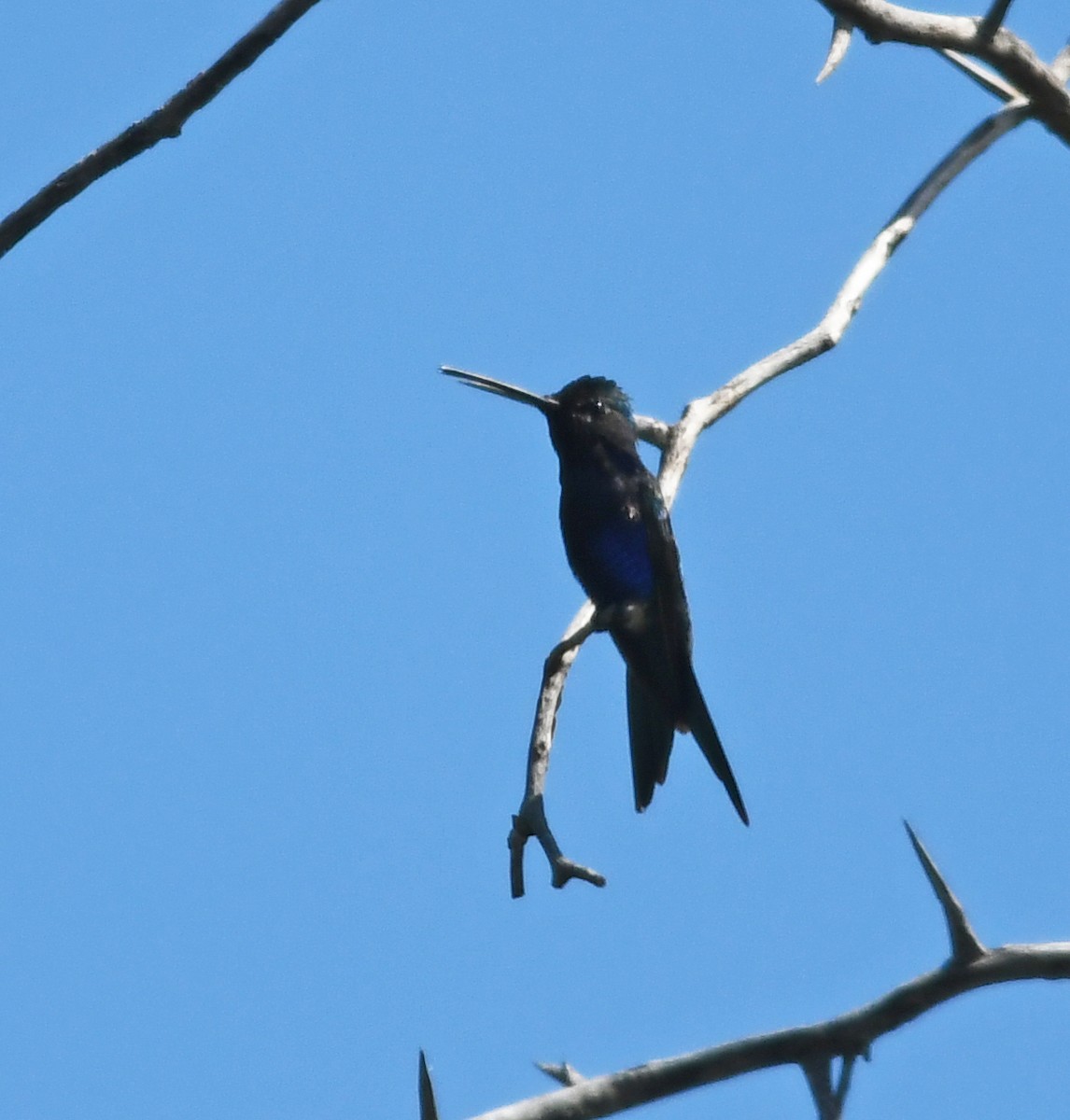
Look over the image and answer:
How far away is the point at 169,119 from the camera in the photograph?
3.40m

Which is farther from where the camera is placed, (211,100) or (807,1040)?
(211,100)

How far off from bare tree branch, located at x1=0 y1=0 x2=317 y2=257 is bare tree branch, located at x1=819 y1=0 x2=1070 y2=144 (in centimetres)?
173

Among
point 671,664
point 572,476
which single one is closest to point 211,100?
point 671,664

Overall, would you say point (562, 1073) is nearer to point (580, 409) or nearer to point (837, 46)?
point (837, 46)

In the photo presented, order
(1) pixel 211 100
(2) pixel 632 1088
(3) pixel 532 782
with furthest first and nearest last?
(3) pixel 532 782 → (1) pixel 211 100 → (2) pixel 632 1088

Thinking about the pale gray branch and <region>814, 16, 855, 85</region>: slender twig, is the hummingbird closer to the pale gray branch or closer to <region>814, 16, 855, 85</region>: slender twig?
the pale gray branch

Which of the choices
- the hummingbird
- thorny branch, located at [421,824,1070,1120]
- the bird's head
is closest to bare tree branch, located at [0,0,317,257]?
thorny branch, located at [421,824,1070,1120]

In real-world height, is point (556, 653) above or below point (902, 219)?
below

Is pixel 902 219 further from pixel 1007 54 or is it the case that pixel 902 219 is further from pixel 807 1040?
pixel 807 1040

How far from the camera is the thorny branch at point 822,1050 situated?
2.83m

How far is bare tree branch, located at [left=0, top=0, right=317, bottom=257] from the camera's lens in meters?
3.09

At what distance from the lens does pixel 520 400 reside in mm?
7555

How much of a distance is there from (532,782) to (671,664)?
2.11 meters

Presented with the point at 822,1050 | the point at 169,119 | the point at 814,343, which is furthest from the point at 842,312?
the point at 822,1050
